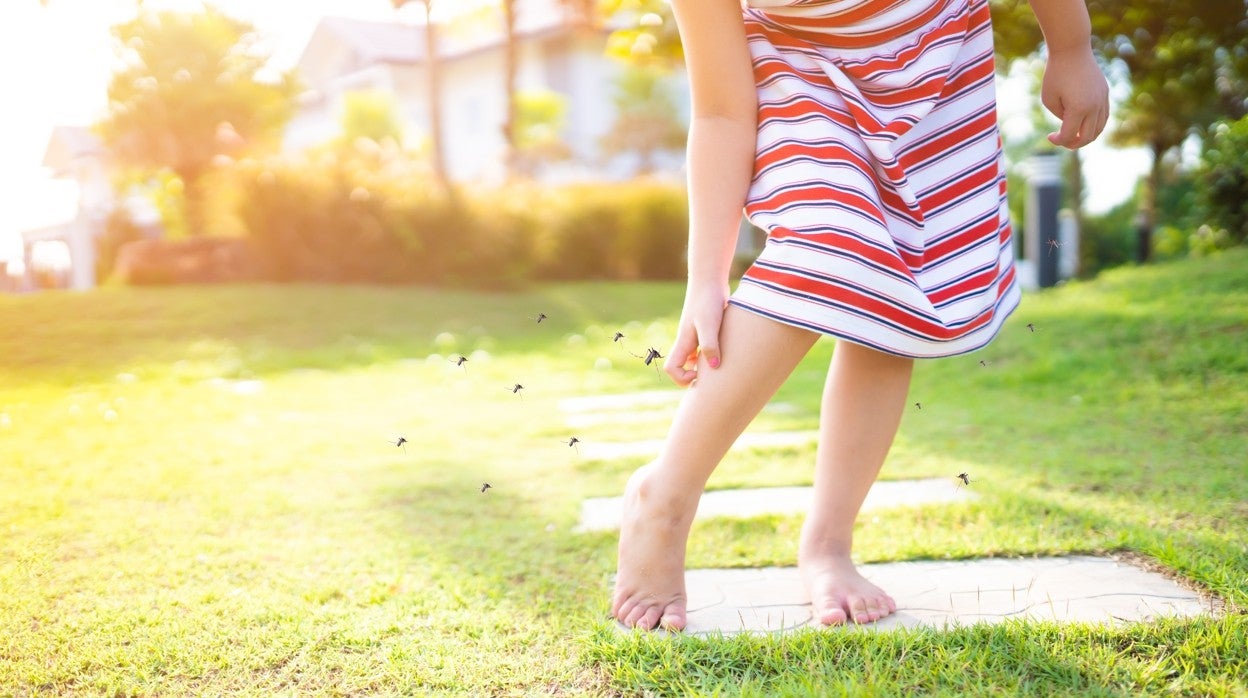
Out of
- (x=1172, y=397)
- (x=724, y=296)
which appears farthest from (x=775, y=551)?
(x=1172, y=397)

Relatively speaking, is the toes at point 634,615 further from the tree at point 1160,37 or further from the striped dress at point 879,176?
the tree at point 1160,37

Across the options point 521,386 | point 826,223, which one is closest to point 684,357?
point 826,223

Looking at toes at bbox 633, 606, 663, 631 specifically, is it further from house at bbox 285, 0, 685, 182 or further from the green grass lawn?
house at bbox 285, 0, 685, 182

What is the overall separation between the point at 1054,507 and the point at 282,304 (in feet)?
20.4

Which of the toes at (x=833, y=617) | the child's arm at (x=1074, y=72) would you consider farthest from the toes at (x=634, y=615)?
the child's arm at (x=1074, y=72)

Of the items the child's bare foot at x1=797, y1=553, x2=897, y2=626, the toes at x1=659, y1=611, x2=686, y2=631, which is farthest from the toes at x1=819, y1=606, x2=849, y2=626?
the toes at x1=659, y1=611, x2=686, y2=631

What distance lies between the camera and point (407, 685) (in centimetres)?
118

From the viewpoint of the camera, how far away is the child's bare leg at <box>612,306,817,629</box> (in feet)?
4.05

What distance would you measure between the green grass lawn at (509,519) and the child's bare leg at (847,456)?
184 millimetres

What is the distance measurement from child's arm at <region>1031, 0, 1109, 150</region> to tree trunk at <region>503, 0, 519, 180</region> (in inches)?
392

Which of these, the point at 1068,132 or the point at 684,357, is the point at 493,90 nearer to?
the point at 1068,132

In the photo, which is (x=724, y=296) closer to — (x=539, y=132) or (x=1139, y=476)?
(x=1139, y=476)

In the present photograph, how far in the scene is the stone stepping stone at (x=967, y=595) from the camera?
131cm

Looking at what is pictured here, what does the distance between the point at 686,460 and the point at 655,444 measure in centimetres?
151
